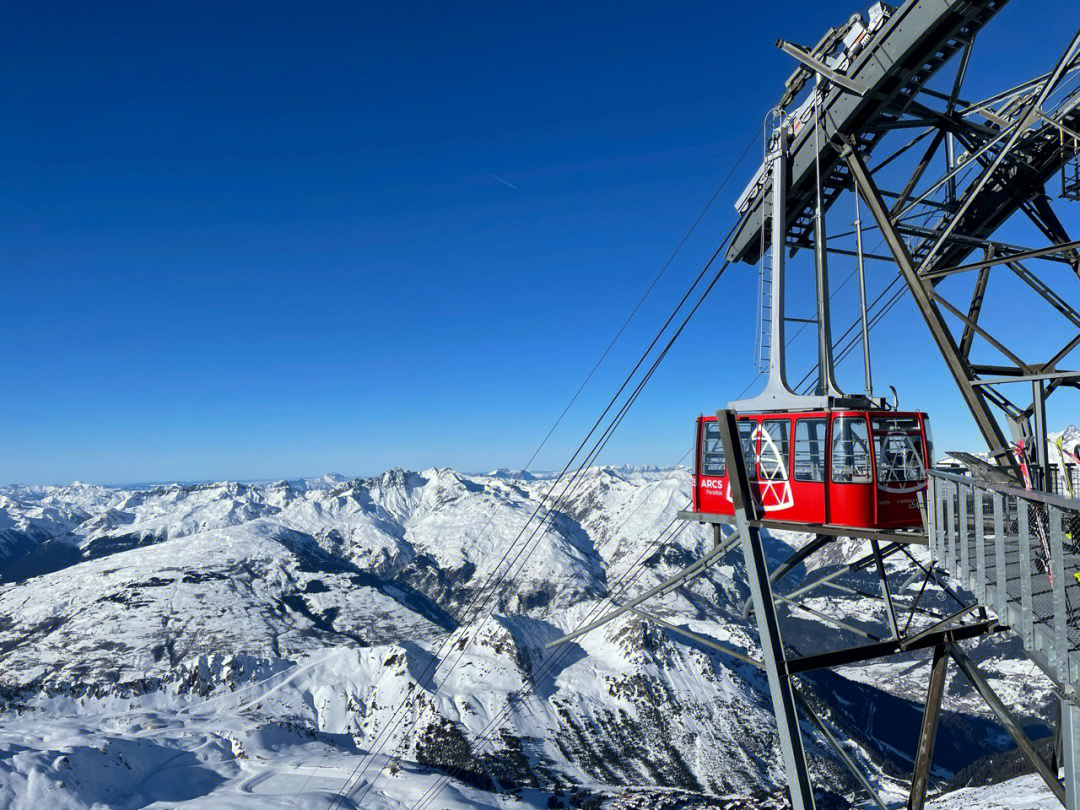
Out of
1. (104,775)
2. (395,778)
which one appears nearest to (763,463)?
(395,778)

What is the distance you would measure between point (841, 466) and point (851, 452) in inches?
14.3

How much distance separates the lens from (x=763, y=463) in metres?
14.2

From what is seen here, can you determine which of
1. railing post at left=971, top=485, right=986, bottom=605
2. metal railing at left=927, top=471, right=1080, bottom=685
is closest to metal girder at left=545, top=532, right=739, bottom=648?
metal railing at left=927, top=471, right=1080, bottom=685

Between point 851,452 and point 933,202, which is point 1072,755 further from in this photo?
point 933,202

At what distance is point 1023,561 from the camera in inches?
278

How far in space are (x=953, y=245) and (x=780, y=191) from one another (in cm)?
546

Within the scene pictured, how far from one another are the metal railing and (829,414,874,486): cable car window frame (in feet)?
4.87

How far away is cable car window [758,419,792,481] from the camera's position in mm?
13859

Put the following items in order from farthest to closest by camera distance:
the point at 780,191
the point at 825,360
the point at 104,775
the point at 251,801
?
the point at 104,775 → the point at 251,801 → the point at 780,191 → the point at 825,360

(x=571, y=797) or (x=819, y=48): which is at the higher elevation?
(x=819, y=48)

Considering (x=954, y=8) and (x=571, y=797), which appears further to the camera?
(x=571, y=797)

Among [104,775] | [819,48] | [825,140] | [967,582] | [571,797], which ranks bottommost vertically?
[571,797]

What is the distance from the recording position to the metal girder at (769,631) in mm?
10719

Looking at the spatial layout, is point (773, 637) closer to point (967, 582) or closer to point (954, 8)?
point (967, 582)
